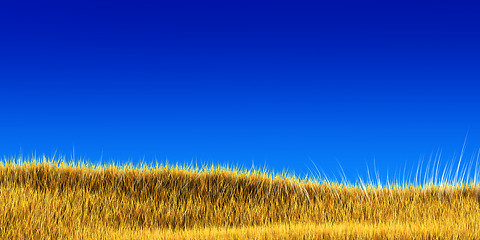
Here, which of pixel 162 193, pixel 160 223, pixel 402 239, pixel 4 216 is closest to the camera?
pixel 402 239

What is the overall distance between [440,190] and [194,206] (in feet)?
12.7

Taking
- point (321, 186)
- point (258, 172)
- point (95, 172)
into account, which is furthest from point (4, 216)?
point (321, 186)

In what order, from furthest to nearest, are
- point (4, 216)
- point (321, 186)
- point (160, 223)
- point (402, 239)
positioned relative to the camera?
point (321, 186) → point (160, 223) → point (4, 216) → point (402, 239)

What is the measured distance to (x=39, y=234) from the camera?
5426 millimetres

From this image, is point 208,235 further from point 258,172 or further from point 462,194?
point 462,194

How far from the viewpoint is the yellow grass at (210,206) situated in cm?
546

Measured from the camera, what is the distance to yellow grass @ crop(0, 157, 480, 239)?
5465 millimetres

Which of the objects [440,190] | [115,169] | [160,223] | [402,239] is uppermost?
[115,169]

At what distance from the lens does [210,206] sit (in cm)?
673

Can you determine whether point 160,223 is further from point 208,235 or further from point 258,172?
point 258,172

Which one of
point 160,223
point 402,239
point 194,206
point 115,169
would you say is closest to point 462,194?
point 402,239

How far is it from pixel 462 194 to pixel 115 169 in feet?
17.8

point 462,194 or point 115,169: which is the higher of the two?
point 115,169

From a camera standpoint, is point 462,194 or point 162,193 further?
point 462,194
